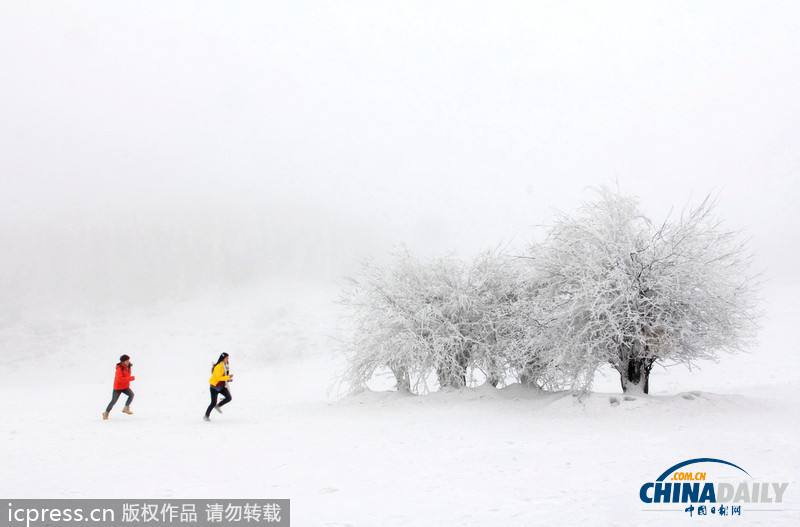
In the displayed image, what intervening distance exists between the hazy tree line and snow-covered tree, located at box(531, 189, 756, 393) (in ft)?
0.14

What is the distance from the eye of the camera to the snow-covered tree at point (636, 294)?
1532 centimetres

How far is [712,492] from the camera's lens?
7816 millimetres

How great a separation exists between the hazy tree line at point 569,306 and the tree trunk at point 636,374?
0.03 metres

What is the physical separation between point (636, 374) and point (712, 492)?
994 centimetres

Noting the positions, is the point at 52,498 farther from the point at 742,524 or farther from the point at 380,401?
the point at 380,401

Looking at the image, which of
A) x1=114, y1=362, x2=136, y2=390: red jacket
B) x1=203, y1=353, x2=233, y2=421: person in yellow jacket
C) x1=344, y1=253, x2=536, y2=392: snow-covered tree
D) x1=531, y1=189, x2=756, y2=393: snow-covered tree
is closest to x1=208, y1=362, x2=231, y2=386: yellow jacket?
x1=203, y1=353, x2=233, y2=421: person in yellow jacket

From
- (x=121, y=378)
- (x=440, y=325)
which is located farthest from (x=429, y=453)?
(x=121, y=378)

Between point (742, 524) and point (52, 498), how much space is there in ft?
31.3

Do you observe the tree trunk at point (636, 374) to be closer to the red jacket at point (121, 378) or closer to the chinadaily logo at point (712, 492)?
the chinadaily logo at point (712, 492)

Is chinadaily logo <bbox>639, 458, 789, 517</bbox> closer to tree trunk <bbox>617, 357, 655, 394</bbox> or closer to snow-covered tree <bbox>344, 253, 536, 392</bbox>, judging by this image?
tree trunk <bbox>617, 357, 655, 394</bbox>

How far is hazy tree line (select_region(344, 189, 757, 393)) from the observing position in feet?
50.9

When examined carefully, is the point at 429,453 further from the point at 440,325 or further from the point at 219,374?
the point at 440,325

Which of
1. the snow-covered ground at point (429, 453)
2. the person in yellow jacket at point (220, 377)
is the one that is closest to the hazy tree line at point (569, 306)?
the snow-covered ground at point (429, 453)

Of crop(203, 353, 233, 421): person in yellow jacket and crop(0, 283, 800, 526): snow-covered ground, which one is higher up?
crop(203, 353, 233, 421): person in yellow jacket
